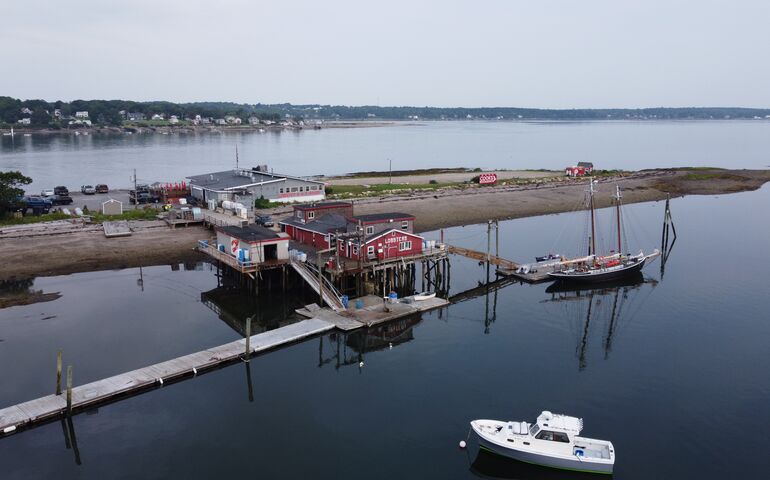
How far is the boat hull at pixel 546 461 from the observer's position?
2878cm

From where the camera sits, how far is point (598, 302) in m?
55.7

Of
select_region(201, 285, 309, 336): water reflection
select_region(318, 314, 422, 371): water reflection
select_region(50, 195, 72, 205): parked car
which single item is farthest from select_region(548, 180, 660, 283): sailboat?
select_region(50, 195, 72, 205): parked car

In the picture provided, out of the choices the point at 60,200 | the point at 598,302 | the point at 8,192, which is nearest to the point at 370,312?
the point at 598,302

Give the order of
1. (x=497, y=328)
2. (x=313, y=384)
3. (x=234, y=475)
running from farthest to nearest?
(x=497, y=328)
(x=313, y=384)
(x=234, y=475)

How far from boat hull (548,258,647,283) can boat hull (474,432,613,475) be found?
1241 inches

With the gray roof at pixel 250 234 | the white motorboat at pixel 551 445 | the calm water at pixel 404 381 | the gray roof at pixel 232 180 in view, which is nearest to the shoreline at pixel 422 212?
the calm water at pixel 404 381

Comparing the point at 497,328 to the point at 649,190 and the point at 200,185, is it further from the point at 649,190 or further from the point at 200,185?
the point at 649,190

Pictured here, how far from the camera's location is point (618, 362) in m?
41.5

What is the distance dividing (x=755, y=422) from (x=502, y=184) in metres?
89.4

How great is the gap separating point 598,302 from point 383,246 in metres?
20.8

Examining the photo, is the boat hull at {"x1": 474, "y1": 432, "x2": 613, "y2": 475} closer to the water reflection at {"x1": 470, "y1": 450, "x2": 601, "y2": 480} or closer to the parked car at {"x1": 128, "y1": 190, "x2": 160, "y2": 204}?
the water reflection at {"x1": 470, "y1": 450, "x2": 601, "y2": 480}

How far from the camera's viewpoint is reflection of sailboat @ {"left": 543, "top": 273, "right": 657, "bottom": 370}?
4671cm

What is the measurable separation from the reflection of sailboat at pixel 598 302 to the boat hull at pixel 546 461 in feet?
45.5

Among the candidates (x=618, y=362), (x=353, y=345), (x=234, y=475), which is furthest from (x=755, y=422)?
(x=234, y=475)
